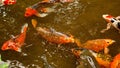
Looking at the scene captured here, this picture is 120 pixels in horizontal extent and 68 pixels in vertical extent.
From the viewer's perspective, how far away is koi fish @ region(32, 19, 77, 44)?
4.20 meters

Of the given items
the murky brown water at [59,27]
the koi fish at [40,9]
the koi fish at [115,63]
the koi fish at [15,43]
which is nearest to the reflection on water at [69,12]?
the murky brown water at [59,27]

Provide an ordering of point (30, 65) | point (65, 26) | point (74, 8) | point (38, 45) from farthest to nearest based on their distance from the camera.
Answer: point (74, 8), point (65, 26), point (38, 45), point (30, 65)

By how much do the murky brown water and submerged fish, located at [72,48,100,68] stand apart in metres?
0.16

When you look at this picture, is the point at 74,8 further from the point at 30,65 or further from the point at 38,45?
the point at 30,65

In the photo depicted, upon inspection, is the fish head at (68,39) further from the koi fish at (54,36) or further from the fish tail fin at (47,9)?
the fish tail fin at (47,9)

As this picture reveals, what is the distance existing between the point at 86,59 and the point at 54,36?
2.20 ft

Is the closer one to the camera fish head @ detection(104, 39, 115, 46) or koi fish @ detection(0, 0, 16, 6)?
fish head @ detection(104, 39, 115, 46)

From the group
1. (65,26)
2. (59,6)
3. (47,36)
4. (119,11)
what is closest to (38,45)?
(47,36)

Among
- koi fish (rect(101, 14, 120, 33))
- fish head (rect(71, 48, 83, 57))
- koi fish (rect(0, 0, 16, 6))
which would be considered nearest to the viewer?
fish head (rect(71, 48, 83, 57))

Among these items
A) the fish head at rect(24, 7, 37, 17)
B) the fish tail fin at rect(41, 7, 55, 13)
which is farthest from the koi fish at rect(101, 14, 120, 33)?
the fish head at rect(24, 7, 37, 17)

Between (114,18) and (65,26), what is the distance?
0.69 m

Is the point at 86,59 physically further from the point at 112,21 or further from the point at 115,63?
the point at 112,21

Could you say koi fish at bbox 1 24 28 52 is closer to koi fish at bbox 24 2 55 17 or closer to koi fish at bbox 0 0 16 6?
koi fish at bbox 24 2 55 17

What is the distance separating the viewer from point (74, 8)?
16.0 feet
